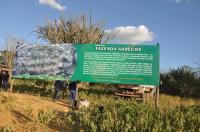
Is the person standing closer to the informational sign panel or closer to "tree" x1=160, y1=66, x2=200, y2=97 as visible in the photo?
the informational sign panel

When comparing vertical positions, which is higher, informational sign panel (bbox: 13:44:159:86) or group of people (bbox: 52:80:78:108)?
informational sign panel (bbox: 13:44:159:86)

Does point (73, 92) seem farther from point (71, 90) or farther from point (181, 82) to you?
point (181, 82)

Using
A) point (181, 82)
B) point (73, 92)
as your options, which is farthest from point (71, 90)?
point (181, 82)

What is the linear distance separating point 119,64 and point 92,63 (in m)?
1.21

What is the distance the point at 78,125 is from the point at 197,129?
10.3ft

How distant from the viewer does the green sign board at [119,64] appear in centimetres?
1647

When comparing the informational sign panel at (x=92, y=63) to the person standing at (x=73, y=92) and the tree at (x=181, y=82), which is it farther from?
the tree at (x=181, y=82)

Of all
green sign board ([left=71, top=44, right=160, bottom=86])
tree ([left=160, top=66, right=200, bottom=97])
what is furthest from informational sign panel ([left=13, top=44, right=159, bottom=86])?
tree ([left=160, top=66, right=200, bottom=97])

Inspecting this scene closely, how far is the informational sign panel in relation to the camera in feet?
54.3

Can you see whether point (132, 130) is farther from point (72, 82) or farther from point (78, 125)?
point (72, 82)

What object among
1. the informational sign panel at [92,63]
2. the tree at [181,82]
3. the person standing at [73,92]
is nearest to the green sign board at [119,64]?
the informational sign panel at [92,63]

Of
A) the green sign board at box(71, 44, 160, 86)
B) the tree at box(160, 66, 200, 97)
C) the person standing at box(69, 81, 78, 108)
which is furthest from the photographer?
the tree at box(160, 66, 200, 97)

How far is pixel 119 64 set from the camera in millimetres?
16891

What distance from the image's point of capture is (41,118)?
966 centimetres
